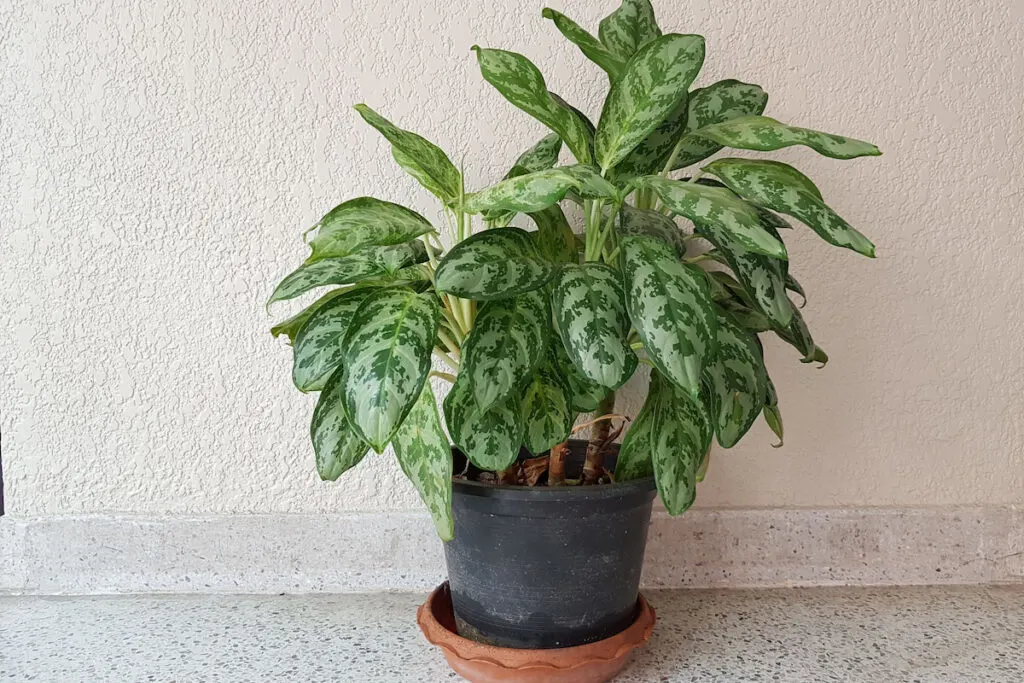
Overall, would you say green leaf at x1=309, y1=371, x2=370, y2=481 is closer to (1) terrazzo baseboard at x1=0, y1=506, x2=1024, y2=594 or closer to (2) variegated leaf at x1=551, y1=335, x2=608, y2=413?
(2) variegated leaf at x1=551, y1=335, x2=608, y2=413

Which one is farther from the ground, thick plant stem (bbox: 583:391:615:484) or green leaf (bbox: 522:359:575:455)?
green leaf (bbox: 522:359:575:455)

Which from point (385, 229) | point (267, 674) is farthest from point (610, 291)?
point (267, 674)

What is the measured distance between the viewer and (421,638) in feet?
3.95

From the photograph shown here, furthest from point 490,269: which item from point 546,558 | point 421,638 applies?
point 421,638

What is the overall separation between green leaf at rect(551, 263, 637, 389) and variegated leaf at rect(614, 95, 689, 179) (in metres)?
0.23

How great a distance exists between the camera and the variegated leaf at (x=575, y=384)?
0.91 m

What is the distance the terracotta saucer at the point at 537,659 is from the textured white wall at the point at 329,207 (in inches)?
13.6

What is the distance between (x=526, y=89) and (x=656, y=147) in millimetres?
194

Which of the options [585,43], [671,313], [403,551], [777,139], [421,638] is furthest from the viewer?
[403,551]

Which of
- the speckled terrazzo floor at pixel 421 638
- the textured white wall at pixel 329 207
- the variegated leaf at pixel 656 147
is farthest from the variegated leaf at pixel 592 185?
the speckled terrazzo floor at pixel 421 638

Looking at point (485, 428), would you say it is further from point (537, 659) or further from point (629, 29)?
point (629, 29)

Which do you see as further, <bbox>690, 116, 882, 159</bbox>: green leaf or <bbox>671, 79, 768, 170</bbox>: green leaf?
<bbox>671, 79, 768, 170</bbox>: green leaf

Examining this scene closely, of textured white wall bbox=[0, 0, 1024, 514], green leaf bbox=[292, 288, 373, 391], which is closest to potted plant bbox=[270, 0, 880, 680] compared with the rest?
green leaf bbox=[292, 288, 373, 391]

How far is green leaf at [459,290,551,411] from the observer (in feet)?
2.67
